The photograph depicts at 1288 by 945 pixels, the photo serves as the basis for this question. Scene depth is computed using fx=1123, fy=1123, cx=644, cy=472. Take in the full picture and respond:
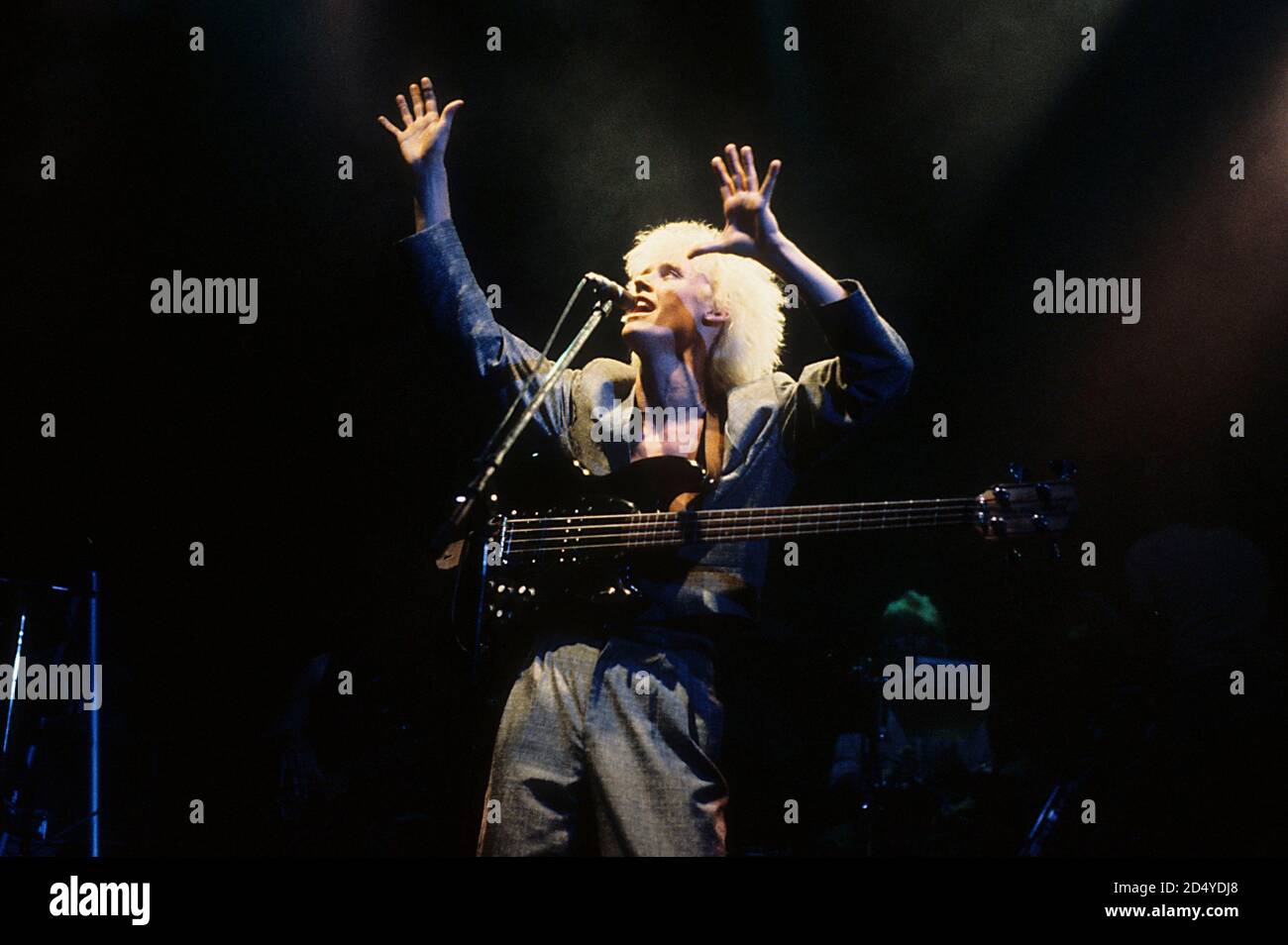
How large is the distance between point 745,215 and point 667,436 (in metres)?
0.68

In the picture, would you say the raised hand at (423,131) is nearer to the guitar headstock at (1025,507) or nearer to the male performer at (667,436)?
the male performer at (667,436)

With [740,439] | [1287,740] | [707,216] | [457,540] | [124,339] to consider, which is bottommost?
[1287,740]

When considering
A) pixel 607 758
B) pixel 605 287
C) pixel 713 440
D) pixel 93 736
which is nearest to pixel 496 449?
pixel 605 287

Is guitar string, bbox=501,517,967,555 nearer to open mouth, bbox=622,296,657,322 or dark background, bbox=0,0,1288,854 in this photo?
open mouth, bbox=622,296,657,322

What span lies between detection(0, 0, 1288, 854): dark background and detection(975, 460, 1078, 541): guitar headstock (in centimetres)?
79

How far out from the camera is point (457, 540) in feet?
9.95

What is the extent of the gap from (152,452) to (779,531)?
242 centimetres

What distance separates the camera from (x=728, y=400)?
329 cm

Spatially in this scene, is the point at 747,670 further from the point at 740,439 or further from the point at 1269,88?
the point at 1269,88

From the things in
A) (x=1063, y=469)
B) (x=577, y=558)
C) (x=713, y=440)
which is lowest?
(x=577, y=558)

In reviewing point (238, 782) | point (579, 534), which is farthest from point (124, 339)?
point (579, 534)

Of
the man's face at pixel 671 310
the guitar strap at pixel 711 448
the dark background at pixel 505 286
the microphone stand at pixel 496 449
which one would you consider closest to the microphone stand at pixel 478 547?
the microphone stand at pixel 496 449

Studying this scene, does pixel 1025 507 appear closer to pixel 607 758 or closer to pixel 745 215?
pixel 745 215

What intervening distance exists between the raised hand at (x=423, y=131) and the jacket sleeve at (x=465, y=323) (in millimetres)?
273
